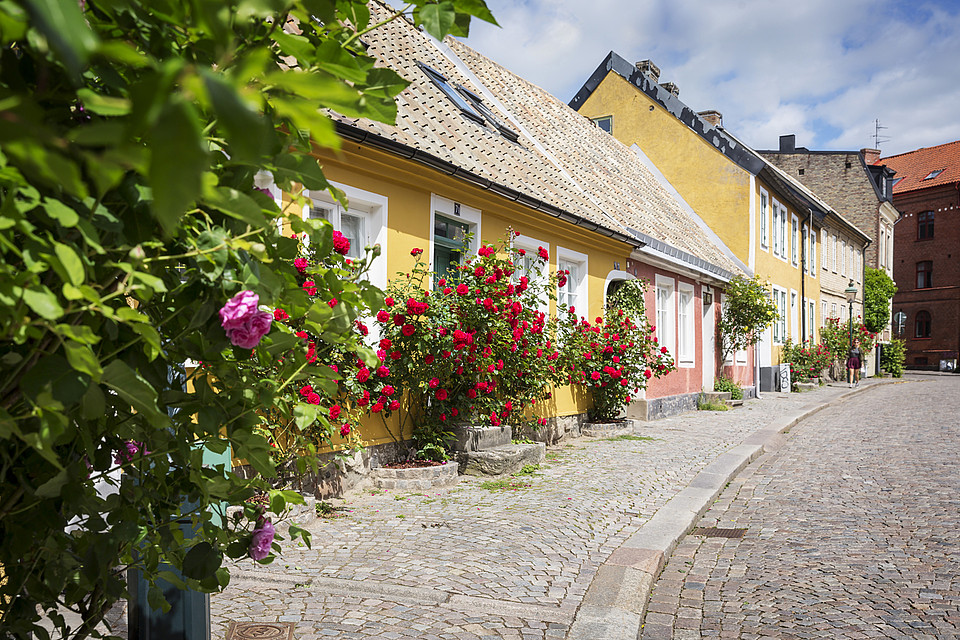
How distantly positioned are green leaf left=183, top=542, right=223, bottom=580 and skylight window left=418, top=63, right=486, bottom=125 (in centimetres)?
942

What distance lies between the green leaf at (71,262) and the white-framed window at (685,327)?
1489 centimetres

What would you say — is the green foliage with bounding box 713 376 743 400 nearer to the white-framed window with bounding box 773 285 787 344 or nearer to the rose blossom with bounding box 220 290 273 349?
the white-framed window with bounding box 773 285 787 344

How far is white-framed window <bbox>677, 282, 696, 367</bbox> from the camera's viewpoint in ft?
50.0

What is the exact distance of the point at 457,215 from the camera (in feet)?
27.3

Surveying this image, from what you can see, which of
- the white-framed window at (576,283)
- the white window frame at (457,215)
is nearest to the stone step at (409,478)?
the white window frame at (457,215)

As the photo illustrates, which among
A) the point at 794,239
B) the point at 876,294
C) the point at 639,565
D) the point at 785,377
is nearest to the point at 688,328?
the point at 785,377

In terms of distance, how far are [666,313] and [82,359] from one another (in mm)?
14113

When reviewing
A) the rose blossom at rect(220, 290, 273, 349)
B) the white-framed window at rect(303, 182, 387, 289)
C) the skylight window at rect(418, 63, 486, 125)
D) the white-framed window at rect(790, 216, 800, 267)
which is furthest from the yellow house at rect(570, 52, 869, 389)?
the rose blossom at rect(220, 290, 273, 349)

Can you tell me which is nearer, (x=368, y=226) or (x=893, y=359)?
(x=368, y=226)

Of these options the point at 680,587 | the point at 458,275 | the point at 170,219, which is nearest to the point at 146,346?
the point at 170,219

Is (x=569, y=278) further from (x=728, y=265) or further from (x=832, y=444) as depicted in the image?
(x=728, y=265)

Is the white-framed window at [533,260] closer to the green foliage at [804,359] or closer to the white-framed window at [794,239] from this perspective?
the green foliage at [804,359]

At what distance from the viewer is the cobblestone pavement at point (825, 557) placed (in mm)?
3836

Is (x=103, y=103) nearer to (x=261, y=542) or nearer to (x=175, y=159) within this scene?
(x=175, y=159)
